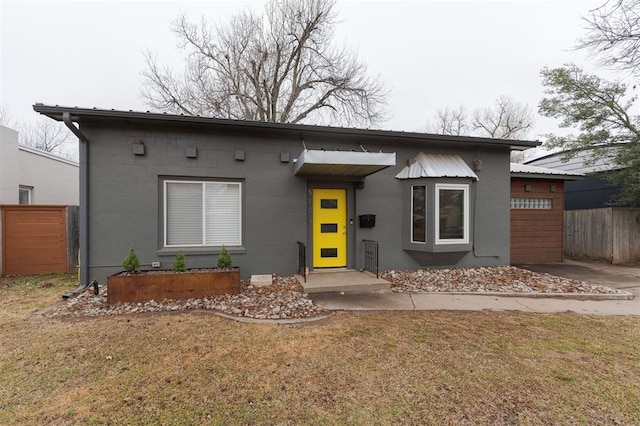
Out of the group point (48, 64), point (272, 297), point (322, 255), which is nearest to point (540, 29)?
point (322, 255)

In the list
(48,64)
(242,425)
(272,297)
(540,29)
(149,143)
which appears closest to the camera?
(242,425)

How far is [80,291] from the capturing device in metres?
5.11

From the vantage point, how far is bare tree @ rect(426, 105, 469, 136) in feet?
75.5

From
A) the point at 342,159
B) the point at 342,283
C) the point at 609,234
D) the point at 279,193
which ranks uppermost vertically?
the point at 342,159

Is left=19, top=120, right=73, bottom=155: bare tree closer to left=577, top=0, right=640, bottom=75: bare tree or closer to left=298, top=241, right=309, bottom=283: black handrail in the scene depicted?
left=298, top=241, right=309, bottom=283: black handrail

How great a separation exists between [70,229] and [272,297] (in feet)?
20.3

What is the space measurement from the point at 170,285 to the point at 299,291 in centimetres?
226

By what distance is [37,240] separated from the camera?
22.7 ft

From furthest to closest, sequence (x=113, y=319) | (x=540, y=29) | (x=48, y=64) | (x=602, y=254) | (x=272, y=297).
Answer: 1. (x=48, y=64)
2. (x=602, y=254)
3. (x=540, y=29)
4. (x=272, y=297)
5. (x=113, y=319)

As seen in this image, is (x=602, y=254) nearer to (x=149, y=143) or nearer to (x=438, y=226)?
(x=438, y=226)

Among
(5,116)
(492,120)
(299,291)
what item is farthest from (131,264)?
(492,120)

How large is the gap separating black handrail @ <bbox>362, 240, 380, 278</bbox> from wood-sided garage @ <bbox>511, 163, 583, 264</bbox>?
5512 mm

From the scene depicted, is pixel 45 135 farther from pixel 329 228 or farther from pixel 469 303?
pixel 469 303

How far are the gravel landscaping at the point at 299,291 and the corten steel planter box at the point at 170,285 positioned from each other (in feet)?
0.37
